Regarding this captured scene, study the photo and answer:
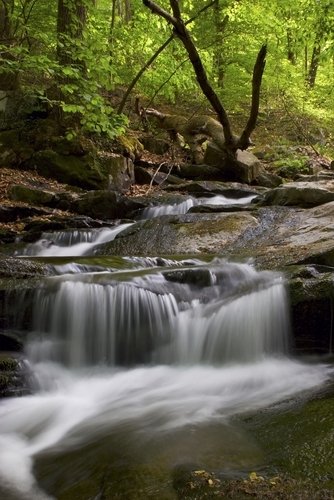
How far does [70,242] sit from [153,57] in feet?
19.3

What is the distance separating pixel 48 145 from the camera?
38.7ft

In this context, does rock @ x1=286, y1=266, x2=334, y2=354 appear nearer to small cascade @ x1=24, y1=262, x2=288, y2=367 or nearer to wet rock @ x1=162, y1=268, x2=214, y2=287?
small cascade @ x1=24, y1=262, x2=288, y2=367

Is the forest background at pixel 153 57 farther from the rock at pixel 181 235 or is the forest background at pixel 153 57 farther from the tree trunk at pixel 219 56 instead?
the rock at pixel 181 235

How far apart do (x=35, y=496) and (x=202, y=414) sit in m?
1.36

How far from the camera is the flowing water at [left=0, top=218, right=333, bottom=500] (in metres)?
2.70

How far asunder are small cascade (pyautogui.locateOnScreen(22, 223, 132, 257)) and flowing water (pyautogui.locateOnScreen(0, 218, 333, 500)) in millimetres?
1750


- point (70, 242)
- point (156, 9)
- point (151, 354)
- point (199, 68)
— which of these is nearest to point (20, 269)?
point (151, 354)

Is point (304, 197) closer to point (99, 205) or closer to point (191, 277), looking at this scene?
point (99, 205)

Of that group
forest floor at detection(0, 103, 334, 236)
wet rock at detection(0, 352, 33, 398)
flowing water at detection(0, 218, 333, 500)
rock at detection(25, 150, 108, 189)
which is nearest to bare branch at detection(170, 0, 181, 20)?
rock at detection(25, 150, 108, 189)

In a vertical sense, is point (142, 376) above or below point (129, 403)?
→ above

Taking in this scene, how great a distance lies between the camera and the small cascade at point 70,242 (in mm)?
8133

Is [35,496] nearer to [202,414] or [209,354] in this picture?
[202,414]

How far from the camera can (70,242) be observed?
337 inches

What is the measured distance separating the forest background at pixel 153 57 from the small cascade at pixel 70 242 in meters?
1.83
